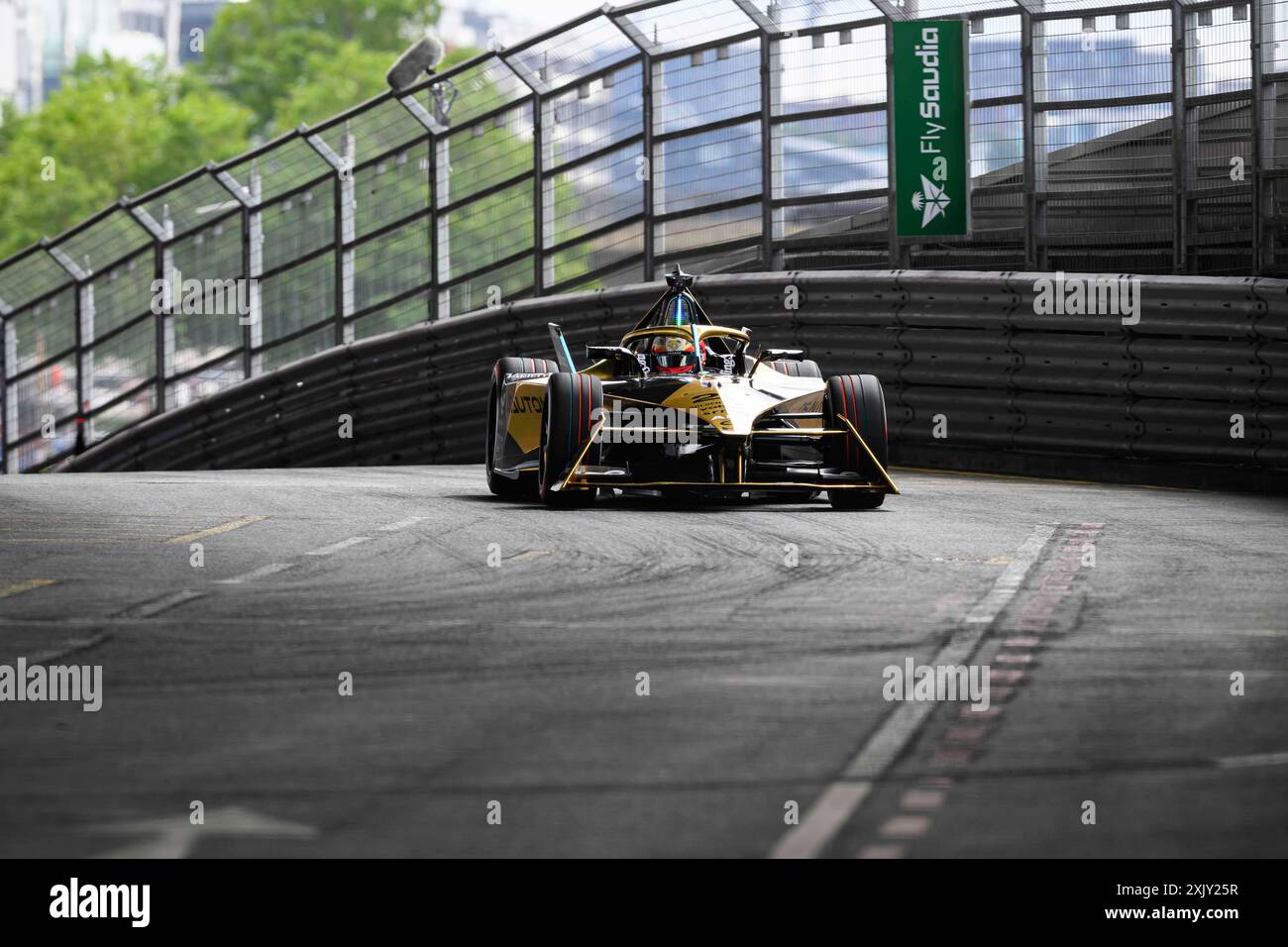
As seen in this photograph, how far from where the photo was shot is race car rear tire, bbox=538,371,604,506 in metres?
12.5

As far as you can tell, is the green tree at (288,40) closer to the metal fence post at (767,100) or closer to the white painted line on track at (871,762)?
the metal fence post at (767,100)

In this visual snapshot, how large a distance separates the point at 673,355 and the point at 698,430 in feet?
4.23

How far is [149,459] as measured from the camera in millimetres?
26422

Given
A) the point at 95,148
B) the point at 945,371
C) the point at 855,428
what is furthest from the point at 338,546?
the point at 95,148

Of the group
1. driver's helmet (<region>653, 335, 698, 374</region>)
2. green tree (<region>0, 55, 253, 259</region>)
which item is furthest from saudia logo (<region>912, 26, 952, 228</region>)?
green tree (<region>0, 55, 253, 259</region>)

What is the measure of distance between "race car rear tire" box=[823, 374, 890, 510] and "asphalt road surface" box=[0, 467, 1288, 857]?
1577 millimetres

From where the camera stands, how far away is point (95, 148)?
78875 mm

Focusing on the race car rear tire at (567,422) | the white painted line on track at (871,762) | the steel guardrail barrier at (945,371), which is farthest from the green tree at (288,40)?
the white painted line on track at (871,762)

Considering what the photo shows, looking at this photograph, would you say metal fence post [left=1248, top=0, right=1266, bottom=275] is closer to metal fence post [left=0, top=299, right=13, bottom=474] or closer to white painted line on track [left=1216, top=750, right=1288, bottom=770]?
white painted line on track [left=1216, top=750, right=1288, bottom=770]

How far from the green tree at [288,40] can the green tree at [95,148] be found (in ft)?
17.8

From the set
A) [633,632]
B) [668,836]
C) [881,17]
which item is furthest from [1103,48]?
[668,836]

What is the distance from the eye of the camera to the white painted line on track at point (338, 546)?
991cm
